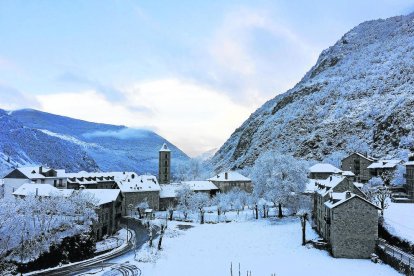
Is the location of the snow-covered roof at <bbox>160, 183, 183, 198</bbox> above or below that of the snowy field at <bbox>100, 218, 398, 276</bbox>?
above

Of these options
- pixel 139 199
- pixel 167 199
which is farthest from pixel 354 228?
pixel 167 199

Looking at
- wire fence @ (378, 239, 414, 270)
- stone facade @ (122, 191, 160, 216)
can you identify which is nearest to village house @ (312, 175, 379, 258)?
wire fence @ (378, 239, 414, 270)

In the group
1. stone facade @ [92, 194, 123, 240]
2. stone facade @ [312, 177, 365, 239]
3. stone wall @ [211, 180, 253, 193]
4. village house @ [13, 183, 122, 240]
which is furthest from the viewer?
stone wall @ [211, 180, 253, 193]

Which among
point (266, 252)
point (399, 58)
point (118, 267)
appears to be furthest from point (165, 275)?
point (399, 58)

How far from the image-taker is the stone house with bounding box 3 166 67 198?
98.8m

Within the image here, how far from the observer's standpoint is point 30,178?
3922 inches

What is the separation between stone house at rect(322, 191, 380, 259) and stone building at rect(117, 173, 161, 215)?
60394 mm

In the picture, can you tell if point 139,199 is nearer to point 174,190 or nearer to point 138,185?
point 138,185

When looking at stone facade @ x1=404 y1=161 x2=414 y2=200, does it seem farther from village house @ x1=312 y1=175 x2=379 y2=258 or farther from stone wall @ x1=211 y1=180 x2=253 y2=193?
stone wall @ x1=211 y1=180 x2=253 y2=193

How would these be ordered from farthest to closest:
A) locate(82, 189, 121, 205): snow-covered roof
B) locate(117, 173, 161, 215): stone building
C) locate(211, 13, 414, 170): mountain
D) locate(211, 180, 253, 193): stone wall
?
locate(211, 13, 414, 170): mountain, locate(211, 180, 253, 193): stone wall, locate(117, 173, 161, 215): stone building, locate(82, 189, 121, 205): snow-covered roof

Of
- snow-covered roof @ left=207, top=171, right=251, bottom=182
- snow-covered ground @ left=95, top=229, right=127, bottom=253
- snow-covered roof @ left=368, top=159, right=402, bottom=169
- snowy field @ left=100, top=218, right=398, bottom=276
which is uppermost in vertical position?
snow-covered roof @ left=368, top=159, right=402, bottom=169

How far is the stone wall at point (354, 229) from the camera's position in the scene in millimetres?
46281

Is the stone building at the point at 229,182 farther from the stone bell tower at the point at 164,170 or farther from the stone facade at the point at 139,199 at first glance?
the stone facade at the point at 139,199

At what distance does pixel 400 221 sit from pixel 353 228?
872 cm
